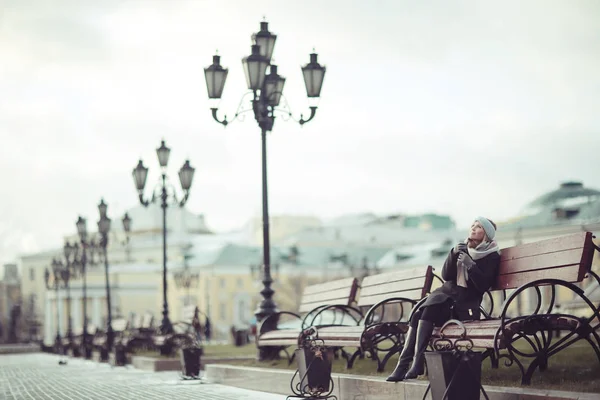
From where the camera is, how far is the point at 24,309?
11950 centimetres

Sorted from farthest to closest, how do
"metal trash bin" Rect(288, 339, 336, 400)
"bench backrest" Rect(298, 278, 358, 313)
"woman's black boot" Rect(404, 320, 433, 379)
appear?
"bench backrest" Rect(298, 278, 358, 313) → "metal trash bin" Rect(288, 339, 336, 400) → "woman's black boot" Rect(404, 320, 433, 379)

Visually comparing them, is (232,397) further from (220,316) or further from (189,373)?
(220,316)

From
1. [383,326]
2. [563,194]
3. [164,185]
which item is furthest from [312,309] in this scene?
[563,194]

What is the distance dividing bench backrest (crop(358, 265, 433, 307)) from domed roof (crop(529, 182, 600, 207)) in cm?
7783

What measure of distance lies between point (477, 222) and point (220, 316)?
Result: 320 feet

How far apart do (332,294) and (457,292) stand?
207 inches

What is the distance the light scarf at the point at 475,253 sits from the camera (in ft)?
30.3

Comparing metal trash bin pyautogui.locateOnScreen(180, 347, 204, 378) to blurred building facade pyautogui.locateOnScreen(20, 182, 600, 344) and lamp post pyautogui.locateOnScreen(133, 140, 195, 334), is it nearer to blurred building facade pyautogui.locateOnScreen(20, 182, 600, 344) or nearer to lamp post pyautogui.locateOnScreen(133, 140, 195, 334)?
lamp post pyautogui.locateOnScreen(133, 140, 195, 334)

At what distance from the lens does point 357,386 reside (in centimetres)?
1038

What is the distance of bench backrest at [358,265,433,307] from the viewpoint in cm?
1110

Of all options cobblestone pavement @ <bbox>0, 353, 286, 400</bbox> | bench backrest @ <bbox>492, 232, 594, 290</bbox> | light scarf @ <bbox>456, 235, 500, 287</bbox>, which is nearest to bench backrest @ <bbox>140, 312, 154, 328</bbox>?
cobblestone pavement @ <bbox>0, 353, 286, 400</bbox>

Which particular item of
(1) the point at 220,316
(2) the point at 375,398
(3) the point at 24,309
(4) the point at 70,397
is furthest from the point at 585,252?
(3) the point at 24,309

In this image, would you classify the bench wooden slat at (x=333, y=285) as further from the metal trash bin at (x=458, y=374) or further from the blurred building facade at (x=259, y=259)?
the blurred building facade at (x=259, y=259)

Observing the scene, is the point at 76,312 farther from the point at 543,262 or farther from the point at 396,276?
the point at 543,262
